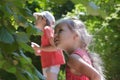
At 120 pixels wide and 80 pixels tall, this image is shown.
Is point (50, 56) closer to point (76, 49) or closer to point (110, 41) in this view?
point (76, 49)

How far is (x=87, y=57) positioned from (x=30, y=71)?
1.82m

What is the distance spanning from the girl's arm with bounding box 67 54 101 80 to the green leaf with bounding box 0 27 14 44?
68.3 inches

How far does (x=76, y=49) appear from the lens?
3230 millimetres

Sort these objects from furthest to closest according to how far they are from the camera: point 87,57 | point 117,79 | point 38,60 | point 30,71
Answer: point 38,60, point 117,79, point 87,57, point 30,71

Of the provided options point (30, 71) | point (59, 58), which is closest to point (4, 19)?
point (30, 71)

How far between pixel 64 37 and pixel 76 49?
16cm

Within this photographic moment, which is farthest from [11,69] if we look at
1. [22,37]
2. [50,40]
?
[50,40]

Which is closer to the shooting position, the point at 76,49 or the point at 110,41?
the point at 76,49

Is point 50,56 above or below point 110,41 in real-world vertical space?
above

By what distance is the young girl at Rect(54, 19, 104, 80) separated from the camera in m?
3.03

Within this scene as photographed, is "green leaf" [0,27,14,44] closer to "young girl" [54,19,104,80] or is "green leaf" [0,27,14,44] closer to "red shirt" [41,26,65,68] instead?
"young girl" [54,19,104,80]

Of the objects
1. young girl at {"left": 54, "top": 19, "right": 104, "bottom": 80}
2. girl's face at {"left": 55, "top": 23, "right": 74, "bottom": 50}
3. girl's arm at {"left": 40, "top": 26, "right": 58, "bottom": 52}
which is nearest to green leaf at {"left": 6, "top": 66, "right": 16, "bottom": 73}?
young girl at {"left": 54, "top": 19, "right": 104, "bottom": 80}

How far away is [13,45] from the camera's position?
132 centimetres

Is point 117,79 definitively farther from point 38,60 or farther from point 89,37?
point 89,37
